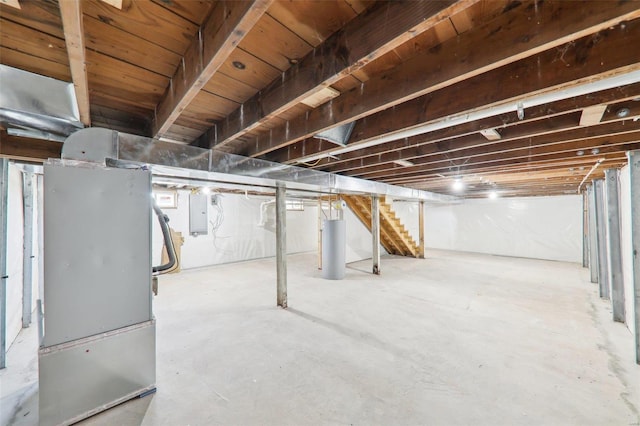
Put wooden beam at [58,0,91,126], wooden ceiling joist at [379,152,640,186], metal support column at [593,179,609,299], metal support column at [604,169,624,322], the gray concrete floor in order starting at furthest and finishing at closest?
metal support column at [593,179,609,299] → metal support column at [604,169,624,322] → wooden ceiling joist at [379,152,640,186] → the gray concrete floor → wooden beam at [58,0,91,126]

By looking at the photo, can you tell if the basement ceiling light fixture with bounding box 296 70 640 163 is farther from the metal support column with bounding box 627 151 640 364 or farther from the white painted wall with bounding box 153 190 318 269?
the white painted wall with bounding box 153 190 318 269

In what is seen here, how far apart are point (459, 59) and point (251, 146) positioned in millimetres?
1860

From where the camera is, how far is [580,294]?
387 centimetres

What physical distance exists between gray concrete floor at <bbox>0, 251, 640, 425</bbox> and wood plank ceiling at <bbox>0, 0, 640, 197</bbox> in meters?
1.81

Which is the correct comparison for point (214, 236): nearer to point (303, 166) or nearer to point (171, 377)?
point (303, 166)

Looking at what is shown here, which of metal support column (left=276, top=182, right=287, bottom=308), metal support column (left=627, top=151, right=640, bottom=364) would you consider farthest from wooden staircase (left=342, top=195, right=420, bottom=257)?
metal support column (left=627, top=151, right=640, bottom=364)

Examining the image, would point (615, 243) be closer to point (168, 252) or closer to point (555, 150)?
point (555, 150)

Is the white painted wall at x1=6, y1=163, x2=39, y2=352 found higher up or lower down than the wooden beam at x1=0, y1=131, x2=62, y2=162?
lower down

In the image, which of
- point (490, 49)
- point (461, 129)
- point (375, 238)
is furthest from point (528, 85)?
point (375, 238)

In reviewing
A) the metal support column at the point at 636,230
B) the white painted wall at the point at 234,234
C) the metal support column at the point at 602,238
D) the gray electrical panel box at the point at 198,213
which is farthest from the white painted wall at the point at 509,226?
the gray electrical panel box at the point at 198,213

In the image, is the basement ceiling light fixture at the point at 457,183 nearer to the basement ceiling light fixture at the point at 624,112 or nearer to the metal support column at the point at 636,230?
the metal support column at the point at 636,230

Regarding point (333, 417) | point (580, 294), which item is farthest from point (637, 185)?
point (333, 417)

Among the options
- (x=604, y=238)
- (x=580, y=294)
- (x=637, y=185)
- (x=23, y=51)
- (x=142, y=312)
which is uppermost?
(x=23, y=51)

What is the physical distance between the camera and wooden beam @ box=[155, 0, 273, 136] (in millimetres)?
785
